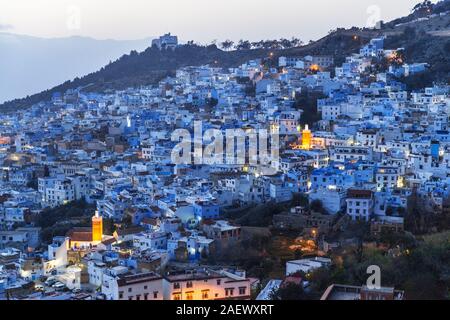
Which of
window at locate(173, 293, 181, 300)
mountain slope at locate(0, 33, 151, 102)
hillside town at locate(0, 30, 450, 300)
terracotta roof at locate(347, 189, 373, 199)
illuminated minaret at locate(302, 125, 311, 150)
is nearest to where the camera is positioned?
window at locate(173, 293, 181, 300)

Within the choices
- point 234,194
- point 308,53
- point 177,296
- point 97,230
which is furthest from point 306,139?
point 308,53

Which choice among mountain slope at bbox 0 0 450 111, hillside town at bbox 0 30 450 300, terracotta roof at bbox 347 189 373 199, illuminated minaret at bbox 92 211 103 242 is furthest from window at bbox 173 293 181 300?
mountain slope at bbox 0 0 450 111

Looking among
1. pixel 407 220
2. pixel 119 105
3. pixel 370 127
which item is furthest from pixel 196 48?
pixel 407 220

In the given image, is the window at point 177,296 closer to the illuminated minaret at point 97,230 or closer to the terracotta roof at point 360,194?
the illuminated minaret at point 97,230

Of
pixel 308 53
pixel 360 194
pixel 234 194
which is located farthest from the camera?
pixel 308 53

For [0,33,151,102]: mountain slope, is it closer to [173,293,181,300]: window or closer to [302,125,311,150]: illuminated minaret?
[302,125,311,150]: illuminated minaret

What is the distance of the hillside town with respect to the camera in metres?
7.31

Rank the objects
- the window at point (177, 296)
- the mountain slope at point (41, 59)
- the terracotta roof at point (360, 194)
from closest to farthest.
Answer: the window at point (177, 296) → the terracotta roof at point (360, 194) → the mountain slope at point (41, 59)

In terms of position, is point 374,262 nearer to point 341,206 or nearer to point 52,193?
point 341,206

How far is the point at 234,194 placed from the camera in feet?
34.1

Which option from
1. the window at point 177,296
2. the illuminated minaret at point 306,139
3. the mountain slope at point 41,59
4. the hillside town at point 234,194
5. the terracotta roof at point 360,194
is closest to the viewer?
the window at point 177,296

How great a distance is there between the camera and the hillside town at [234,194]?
24.0 ft

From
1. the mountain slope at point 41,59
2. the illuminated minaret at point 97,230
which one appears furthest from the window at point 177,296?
the mountain slope at point 41,59

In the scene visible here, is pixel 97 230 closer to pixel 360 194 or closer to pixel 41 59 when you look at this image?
pixel 360 194
